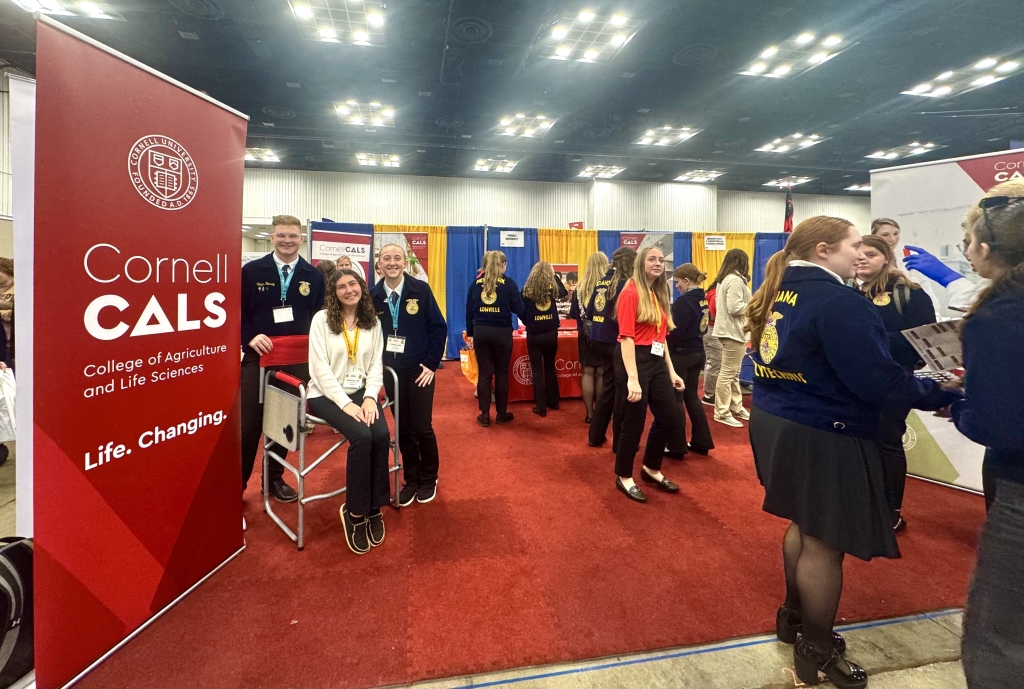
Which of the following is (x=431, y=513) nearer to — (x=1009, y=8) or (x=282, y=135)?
(x=1009, y=8)

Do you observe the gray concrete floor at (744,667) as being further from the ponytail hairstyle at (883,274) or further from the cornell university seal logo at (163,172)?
the cornell university seal logo at (163,172)

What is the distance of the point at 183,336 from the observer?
5.34 feet

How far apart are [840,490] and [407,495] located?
2088mm

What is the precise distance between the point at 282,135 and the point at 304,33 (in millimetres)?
3931

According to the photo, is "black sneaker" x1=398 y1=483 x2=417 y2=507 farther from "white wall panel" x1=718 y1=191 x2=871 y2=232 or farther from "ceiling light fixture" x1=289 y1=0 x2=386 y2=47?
"white wall panel" x1=718 y1=191 x2=871 y2=232

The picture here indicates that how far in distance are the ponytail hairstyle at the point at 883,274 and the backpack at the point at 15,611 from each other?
11.2 ft

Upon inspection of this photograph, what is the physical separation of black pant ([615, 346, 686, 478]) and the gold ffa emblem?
41.2 inches

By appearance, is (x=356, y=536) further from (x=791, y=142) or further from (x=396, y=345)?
(x=791, y=142)

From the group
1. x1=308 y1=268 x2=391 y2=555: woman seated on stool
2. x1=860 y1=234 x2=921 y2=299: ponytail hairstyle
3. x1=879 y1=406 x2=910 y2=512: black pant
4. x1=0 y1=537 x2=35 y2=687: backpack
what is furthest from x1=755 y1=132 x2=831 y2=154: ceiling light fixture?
x1=0 y1=537 x2=35 y2=687: backpack

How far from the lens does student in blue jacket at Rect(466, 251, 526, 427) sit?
12.3 ft

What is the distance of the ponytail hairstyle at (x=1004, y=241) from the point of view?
2.90 ft

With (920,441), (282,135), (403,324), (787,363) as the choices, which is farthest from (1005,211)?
(282,135)

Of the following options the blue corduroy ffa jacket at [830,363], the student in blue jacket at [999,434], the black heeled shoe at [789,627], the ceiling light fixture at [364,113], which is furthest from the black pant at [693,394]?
the ceiling light fixture at [364,113]

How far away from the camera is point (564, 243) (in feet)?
27.0
